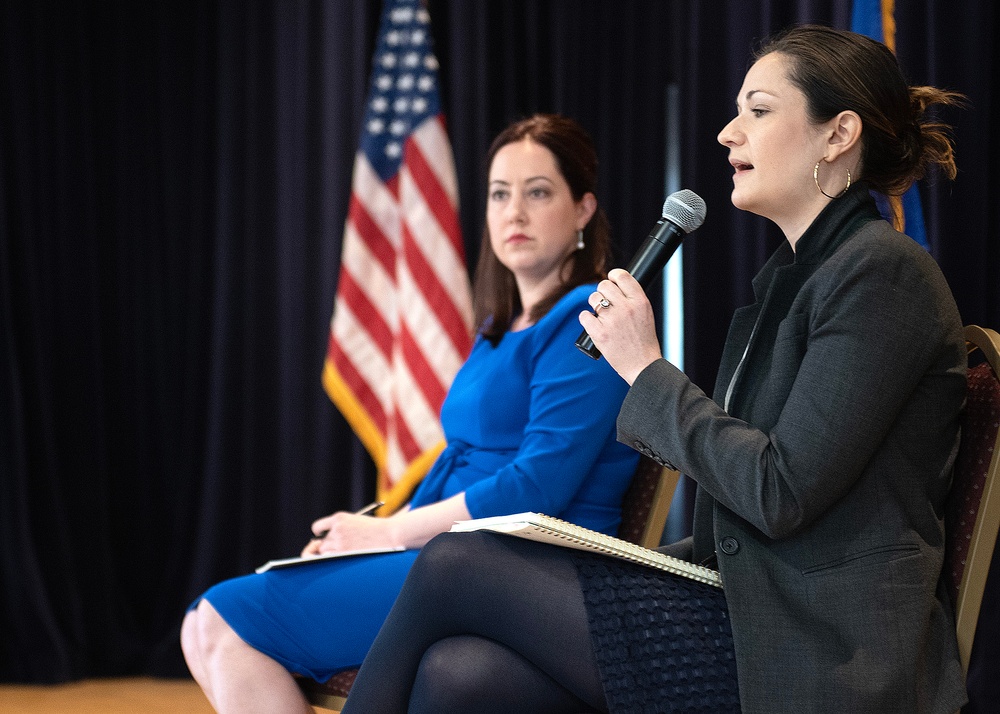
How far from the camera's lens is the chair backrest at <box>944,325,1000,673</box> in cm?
130

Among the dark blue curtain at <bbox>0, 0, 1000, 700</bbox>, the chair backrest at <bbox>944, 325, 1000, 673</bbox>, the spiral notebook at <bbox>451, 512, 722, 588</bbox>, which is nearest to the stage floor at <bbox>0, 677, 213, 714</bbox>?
the dark blue curtain at <bbox>0, 0, 1000, 700</bbox>

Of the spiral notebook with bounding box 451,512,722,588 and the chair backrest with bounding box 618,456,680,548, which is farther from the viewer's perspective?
the chair backrest with bounding box 618,456,680,548

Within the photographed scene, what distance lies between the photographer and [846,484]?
1.25 metres

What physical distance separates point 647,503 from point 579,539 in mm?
577

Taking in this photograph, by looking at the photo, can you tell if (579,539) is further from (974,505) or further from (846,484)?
(974,505)

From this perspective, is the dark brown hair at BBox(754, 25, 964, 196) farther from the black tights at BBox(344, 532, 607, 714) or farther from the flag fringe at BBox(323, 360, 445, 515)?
the flag fringe at BBox(323, 360, 445, 515)

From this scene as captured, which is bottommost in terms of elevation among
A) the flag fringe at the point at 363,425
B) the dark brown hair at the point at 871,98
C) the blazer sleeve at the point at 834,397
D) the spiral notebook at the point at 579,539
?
the flag fringe at the point at 363,425

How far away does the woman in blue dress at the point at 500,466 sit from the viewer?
1821 mm

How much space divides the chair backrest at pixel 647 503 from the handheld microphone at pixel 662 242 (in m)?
0.39

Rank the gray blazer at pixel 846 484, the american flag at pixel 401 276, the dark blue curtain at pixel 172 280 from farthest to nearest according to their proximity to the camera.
→ the dark blue curtain at pixel 172 280 → the american flag at pixel 401 276 → the gray blazer at pixel 846 484

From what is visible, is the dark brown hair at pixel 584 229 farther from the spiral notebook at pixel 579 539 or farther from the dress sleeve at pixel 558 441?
the spiral notebook at pixel 579 539

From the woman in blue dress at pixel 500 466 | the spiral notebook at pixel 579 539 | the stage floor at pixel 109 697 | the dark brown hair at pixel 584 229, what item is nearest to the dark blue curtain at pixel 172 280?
the stage floor at pixel 109 697

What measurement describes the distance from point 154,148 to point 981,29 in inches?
108

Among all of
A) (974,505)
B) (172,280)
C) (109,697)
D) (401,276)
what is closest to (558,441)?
(974,505)
